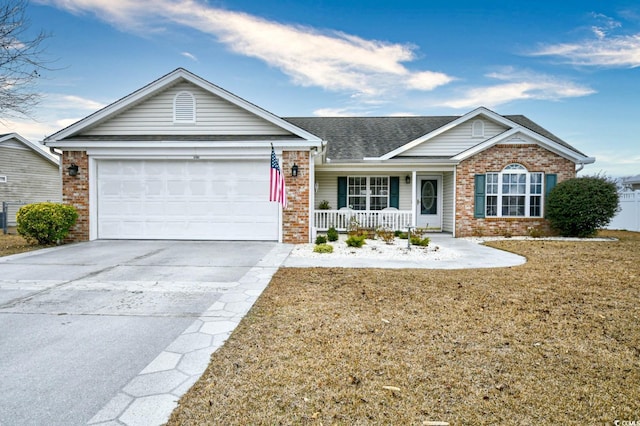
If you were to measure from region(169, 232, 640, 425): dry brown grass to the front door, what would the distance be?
30.2 feet

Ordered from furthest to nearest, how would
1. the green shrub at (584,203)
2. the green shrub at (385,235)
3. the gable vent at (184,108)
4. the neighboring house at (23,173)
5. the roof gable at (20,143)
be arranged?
the neighboring house at (23,173) < the roof gable at (20,143) < the green shrub at (584,203) < the green shrub at (385,235) < the gable vent at (184,108)

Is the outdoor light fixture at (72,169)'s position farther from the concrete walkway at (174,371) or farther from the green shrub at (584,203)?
the green shrub at (584,203)

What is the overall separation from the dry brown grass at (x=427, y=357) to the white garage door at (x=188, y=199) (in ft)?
17.2

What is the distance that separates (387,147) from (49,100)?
12.8 metres

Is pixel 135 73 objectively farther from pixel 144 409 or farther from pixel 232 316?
pixel 144 409

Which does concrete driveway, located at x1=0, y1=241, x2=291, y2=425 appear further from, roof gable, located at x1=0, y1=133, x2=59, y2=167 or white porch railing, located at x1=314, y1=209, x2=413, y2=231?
roof gable, located at x1=0, y1=133, x2=59, y2=167

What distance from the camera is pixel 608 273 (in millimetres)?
6547

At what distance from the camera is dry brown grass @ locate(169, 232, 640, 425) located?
226 centimetres

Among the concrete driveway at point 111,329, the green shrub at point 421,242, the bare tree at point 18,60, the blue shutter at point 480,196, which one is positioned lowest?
the concrete driveway at point 111,329

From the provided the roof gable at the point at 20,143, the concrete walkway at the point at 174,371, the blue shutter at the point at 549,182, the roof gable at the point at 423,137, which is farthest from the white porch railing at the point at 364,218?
the roof gable at the point at 20,143

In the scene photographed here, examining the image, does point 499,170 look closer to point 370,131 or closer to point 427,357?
point 370,131

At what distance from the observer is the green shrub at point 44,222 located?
368 inches

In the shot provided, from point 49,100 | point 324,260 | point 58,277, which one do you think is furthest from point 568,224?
point 49,100

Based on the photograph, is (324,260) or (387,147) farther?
(387,147)
